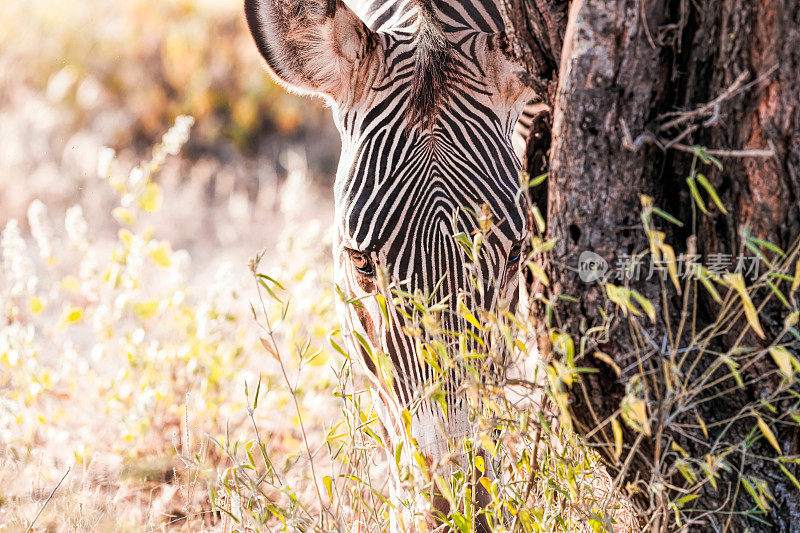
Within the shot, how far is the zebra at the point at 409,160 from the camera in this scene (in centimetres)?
230

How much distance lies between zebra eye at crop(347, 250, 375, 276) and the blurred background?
30 cm

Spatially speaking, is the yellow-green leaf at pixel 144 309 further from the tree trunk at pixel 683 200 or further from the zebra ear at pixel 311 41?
the tree trunk at pixel 683 200

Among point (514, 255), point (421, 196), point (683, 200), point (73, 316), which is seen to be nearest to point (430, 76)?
point (421, 196)

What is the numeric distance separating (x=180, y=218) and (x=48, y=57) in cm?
410

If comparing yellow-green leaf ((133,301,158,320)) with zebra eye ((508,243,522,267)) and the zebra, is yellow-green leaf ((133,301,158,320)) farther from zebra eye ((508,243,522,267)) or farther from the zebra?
zebra eye ((508,243,522,267))

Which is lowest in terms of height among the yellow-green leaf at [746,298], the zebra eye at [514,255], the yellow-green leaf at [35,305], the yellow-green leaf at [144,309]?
the yellow-green leaf at [144,309]

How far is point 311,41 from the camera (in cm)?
263

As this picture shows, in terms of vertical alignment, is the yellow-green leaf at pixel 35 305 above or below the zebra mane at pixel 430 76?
below

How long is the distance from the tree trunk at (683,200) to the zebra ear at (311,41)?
0.73 metres

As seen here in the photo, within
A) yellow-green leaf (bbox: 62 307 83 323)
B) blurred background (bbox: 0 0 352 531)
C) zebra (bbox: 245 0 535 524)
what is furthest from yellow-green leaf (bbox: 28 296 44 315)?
zebra (bbox: 245 0 535 524)

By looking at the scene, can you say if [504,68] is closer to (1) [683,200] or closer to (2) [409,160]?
(2) [409,160]

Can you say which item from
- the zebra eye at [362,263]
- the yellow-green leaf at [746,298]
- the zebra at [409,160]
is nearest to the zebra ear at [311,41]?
the zebra at [409,160]

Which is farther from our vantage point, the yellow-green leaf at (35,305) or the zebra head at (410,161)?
the yellow-green leaf at (35,305)

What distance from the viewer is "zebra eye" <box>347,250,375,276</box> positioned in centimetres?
239
